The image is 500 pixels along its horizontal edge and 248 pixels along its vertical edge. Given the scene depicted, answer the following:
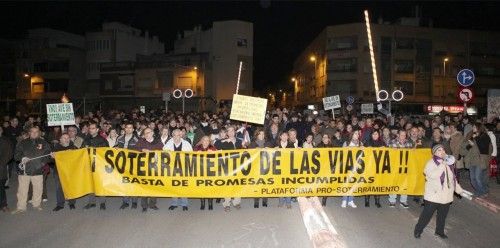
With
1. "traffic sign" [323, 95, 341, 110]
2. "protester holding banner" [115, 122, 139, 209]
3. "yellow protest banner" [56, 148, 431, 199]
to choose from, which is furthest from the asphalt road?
"traffic sign" [323, 95, 341, 110]

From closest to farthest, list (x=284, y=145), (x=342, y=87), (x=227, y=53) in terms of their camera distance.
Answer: (x=284, y=145) < (x=227, y=53) < (x=342, y=87)

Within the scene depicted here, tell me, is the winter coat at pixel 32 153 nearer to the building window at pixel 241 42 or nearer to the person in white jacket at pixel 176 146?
the person in white jacket at pixel 176 146

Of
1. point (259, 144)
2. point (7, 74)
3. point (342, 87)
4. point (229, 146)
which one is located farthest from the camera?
Result: point (7, 74)

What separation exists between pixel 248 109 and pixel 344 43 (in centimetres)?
4865

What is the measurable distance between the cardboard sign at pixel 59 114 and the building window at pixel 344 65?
49.0 metres

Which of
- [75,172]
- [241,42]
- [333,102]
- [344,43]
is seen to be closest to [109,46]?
[241,42]

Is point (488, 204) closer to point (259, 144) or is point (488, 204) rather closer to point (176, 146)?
point (259, 144)

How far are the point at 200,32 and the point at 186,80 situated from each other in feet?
33.5

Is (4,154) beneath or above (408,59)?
beneath

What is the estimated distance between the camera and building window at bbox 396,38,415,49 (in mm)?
56281

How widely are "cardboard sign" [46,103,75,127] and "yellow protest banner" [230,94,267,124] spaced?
170 inches

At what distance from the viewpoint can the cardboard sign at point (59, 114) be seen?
434 inches

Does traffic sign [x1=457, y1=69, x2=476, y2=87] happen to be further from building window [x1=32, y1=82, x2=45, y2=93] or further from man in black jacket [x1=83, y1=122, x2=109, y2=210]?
building window [x1=32, y1=82, x2=45, y2=93]

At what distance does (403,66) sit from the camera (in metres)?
56.7
